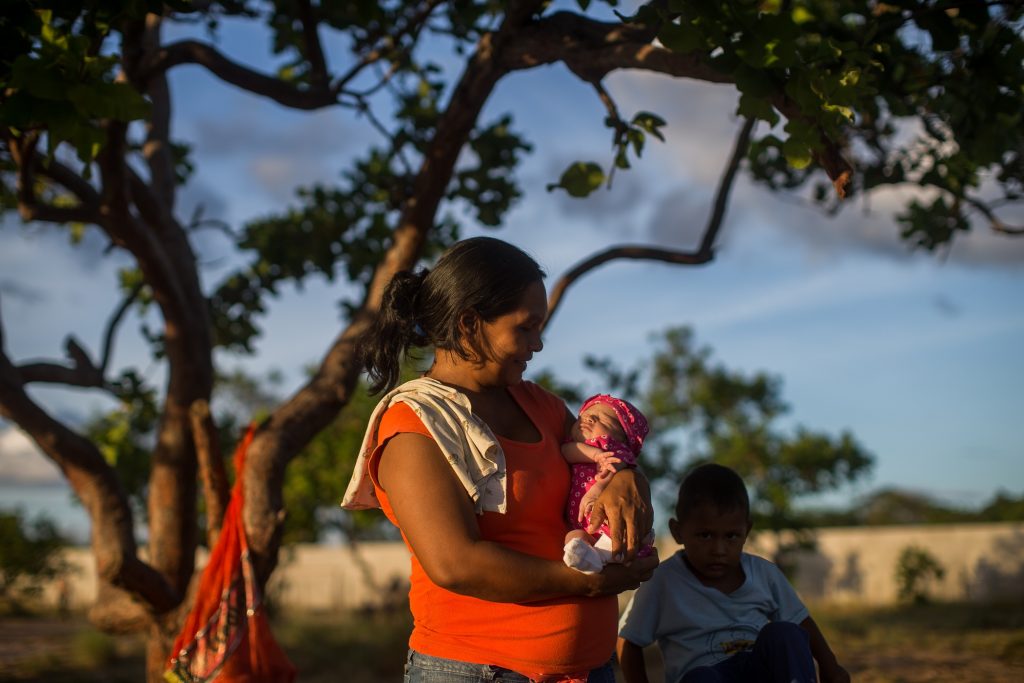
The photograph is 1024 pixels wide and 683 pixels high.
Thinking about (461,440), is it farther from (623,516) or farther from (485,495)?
(623,516)

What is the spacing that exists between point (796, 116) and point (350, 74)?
9.92ft

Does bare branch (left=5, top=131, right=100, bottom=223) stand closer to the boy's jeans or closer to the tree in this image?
the tree

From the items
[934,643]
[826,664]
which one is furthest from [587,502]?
[934,643]

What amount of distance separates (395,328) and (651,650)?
10070 mm

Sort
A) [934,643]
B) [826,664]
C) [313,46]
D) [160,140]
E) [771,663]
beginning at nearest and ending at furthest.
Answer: [771,663], [826,664], [313,46], [160,140], [934,643]

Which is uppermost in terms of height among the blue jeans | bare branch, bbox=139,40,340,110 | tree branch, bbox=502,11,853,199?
bare branch, bbox=139,40,340,110

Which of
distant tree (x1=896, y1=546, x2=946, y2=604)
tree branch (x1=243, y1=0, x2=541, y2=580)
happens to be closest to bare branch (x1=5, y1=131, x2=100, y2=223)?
tree branch (x1=243, y1=0, x2=541, y2=580)

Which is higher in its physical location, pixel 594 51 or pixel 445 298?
pixel 594 51

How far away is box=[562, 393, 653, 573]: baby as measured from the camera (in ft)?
6.98

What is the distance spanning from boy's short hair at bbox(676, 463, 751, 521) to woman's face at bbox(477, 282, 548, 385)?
1.16m

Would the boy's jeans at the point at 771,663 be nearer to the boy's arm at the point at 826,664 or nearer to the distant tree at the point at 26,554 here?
the boy's arm at the point at 826,664

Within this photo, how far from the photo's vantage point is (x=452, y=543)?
6.54 ft

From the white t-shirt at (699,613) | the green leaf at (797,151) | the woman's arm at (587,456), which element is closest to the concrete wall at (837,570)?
the white t-shirt at (699,613)

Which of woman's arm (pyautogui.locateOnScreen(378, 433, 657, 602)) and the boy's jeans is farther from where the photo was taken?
the boy's jeans
